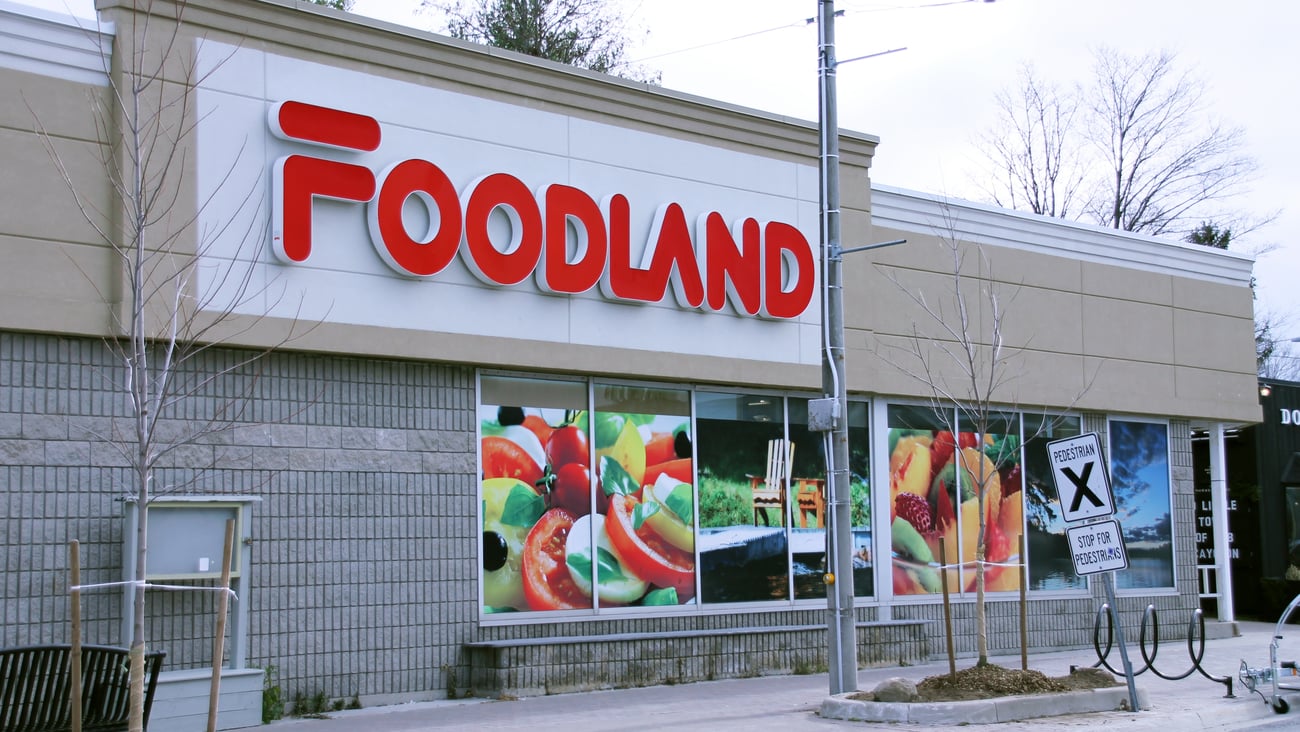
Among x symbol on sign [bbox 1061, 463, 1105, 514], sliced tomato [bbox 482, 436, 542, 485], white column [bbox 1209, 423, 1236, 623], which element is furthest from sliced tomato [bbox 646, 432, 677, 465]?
white column [bbox 1209, 423, 1236, 623]

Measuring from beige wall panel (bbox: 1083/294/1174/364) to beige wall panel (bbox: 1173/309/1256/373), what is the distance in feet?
1.02

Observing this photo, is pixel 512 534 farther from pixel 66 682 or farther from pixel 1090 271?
pixel 1090 271

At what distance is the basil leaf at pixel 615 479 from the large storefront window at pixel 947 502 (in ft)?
15.7

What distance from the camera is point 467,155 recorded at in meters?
15.5

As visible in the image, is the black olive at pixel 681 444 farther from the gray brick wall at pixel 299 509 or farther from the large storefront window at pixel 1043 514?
the large storefront window at pixel 1043 514

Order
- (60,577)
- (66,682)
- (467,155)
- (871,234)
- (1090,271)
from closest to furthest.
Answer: (66,682) → (60,577) → (467,155) → (871,234) → (1090,271)

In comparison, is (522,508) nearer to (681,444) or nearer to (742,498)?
(681,444)

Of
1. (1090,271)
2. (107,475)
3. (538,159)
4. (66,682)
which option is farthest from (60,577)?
(1090,271)

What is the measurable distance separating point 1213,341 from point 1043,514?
566 cm

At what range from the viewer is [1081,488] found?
13539mm

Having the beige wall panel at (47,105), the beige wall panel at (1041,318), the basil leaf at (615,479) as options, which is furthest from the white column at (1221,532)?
the beige wall panel at (47,105)

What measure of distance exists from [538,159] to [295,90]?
3082 mm

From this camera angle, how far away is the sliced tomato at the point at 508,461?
15.7 metres

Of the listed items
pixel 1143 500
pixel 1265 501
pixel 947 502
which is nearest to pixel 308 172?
pixel 947 502
